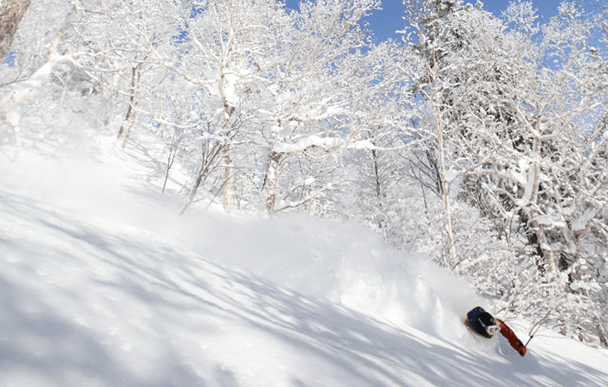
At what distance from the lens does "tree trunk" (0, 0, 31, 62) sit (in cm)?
392

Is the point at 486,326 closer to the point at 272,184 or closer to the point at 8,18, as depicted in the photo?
the point at 272,184

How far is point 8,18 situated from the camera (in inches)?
155

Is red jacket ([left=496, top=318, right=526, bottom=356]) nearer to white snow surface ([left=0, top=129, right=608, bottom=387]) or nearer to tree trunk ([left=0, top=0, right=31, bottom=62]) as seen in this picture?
white snow surface ([left=0, top=129, right=608, bottom=387])

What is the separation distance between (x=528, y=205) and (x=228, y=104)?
29.7 ft

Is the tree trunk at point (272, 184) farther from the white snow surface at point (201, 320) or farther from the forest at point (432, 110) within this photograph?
the white snow surface at point (201, 320)

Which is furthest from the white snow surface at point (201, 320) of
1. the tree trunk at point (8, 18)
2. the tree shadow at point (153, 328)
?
the tree trunk at point (8, 18)

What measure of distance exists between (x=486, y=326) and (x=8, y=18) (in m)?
7.06

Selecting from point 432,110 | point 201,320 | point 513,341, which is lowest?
point 513,341

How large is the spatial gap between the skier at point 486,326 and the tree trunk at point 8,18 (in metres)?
6.95

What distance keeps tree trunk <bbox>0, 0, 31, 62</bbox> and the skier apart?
6.95m

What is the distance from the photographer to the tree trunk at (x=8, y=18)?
3.92m

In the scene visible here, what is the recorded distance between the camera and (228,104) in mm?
7500

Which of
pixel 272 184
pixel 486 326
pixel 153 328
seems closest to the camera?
pixel 153 328

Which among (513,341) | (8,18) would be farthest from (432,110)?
(8,18)
